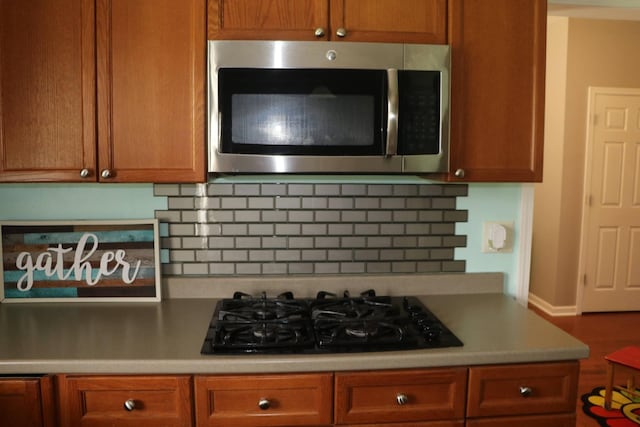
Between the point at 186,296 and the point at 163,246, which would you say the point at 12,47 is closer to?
the point at 163,246

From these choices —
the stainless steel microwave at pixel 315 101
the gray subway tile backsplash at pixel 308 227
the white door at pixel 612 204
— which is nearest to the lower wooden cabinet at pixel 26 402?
the gray subway tile backsplash at pixel 308 227

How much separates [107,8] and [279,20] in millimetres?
560

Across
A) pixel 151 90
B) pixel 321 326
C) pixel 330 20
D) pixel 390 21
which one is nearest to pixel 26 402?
pixel 321 326

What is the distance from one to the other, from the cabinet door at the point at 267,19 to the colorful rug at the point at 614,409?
274 centimetres

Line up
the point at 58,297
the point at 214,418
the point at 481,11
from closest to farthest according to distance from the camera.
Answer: the point at 214,418 < the point at 481,11 < the point at 58,297

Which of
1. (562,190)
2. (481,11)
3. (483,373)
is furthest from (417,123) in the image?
(562,190)

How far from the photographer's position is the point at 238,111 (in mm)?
1601

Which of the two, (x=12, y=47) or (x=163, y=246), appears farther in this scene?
(x=163, y=246)

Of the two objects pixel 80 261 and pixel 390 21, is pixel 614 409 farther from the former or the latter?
pixel 80 261

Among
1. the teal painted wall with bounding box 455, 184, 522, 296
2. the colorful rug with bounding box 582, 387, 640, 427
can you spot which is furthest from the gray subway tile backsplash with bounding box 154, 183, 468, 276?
the colorful rug with bounding box 582, 387, 640, 427

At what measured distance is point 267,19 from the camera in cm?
164

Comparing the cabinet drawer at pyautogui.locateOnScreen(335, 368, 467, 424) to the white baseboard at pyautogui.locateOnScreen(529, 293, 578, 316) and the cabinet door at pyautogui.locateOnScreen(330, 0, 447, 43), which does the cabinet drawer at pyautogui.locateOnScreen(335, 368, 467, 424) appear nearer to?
the cabinet door at pyautogui.locateOnScreen(330, 0, 447, 43)

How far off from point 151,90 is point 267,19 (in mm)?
450

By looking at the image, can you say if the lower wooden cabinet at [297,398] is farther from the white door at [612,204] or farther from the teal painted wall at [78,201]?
the white door at [612,204]
